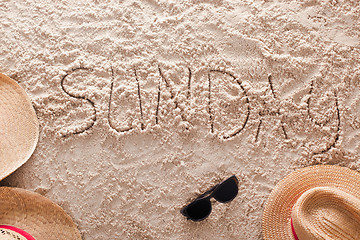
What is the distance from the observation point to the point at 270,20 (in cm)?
174

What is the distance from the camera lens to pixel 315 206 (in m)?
1.32

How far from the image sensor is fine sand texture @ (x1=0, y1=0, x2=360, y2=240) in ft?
5.18

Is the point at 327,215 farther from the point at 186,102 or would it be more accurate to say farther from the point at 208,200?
the point at 186,102

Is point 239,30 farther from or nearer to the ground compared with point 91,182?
farther from the ground

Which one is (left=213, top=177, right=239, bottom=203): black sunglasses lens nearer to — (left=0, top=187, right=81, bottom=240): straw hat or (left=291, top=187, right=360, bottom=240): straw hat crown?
(left=291, top=187, right=360, bottom=240): straw hat crown

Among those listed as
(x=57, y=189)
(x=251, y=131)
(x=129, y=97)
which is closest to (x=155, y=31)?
(x=129, y=97)

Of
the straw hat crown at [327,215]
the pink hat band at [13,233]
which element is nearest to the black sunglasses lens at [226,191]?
the straw hat crown at [327,215]

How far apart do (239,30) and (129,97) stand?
783 millimetres

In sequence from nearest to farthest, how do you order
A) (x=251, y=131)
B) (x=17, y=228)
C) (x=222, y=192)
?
(x=17, y=228) < (x=222, y=192) < (x=251, y=131)

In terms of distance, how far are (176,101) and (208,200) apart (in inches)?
23.0

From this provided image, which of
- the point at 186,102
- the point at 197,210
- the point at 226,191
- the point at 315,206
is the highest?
the point at 186,102

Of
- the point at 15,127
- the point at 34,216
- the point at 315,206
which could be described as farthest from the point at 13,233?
the point at 315,206

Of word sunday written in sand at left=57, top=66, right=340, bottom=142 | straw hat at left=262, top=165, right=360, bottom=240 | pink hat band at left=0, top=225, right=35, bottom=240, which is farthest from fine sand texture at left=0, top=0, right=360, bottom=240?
pink hat band at left=0, top=225, right=35, bottom=240

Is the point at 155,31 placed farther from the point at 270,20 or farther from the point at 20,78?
the point at 20,78
